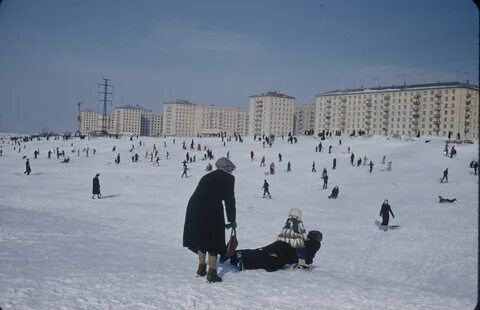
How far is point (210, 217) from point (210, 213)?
0.05 meters

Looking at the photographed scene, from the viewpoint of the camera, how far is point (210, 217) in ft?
18.1

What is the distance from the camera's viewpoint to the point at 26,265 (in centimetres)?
562

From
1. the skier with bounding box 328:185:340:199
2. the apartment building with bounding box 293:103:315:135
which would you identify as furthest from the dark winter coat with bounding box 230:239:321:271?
the apartment building with bounding box 293:103:315:135

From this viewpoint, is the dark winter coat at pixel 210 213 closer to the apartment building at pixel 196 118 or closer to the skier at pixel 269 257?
the skier at pixel 269 257

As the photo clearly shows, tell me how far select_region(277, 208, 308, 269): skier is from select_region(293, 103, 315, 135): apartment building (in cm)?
18211

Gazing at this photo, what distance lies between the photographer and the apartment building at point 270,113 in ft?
518

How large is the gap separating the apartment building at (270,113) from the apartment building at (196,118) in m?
28.3

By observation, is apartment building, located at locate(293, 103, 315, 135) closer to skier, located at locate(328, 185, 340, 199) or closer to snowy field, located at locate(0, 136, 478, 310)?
snowy field, located at locate(0, 136, 478, 310)

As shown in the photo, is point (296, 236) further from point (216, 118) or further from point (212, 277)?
point (216, 118)

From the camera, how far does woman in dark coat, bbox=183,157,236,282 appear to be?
5.52 metres

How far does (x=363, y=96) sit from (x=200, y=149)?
8968 cm

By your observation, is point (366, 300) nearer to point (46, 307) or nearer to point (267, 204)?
point (46, 307)

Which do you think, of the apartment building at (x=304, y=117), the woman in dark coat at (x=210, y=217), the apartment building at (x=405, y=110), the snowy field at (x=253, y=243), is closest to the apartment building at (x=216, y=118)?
the apartment building at (x=304, y=117)

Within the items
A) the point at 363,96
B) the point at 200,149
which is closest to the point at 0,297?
the point at 200,149
